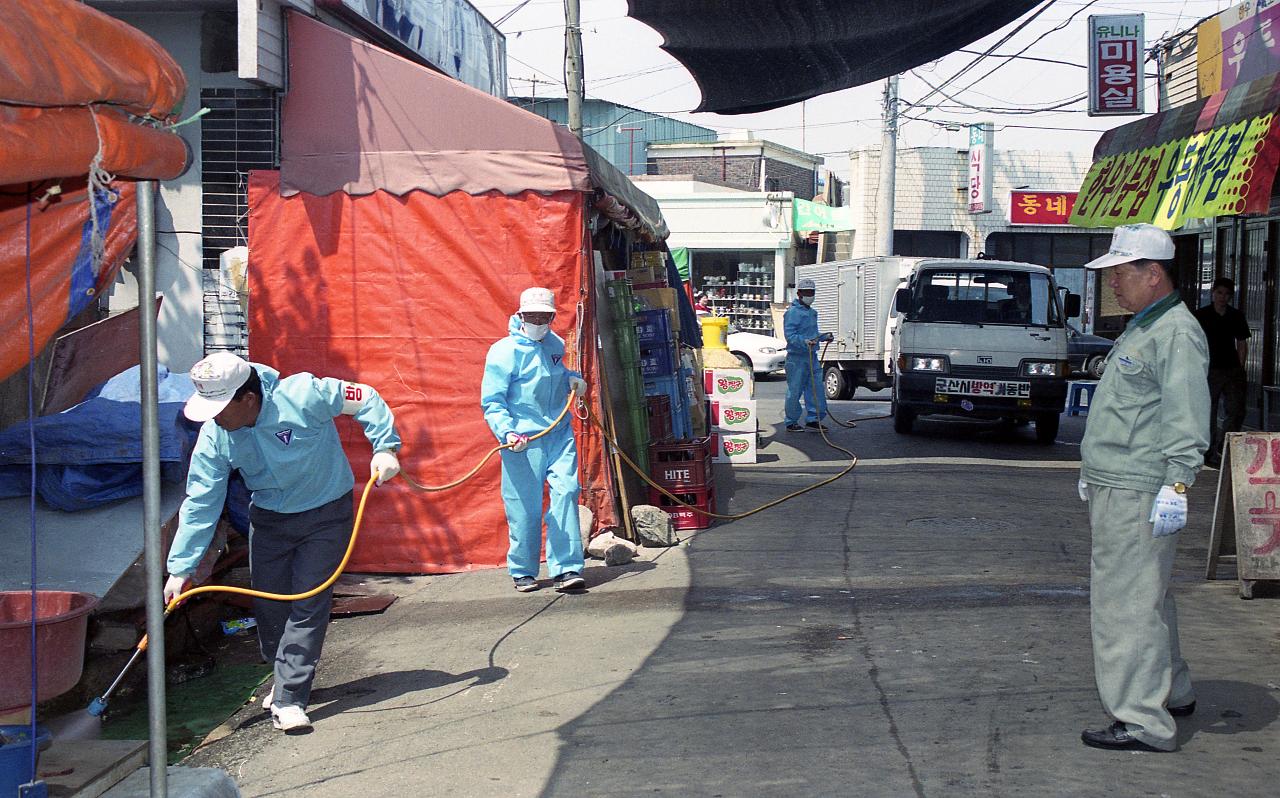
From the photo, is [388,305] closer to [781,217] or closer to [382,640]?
[382,640]

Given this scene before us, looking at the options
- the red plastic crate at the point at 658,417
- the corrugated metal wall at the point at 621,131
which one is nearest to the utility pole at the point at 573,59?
the red plastic crate at the point at 658,417

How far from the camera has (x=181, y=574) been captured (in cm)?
531

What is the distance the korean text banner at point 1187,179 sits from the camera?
973 centimetres

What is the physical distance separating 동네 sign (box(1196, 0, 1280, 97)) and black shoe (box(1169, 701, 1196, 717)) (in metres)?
9.76

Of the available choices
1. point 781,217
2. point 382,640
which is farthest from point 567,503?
point 781,217

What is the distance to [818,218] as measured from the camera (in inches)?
1629

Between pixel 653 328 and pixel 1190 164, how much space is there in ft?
16.5

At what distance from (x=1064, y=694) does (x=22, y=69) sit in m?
4.70

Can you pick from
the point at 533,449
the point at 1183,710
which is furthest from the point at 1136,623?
the point at 533,449

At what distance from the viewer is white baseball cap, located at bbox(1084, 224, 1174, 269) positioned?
4.96 metres

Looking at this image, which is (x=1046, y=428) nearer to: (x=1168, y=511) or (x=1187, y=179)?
(x=1187, y=179)

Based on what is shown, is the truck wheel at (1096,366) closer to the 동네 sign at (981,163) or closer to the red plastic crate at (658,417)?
the red plastic crate at (658,417)

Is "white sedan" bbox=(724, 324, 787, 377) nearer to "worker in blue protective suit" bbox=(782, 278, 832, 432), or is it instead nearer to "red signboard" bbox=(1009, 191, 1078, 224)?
"worker in blue protective suit" bbox=(782, 278, 832, 432)

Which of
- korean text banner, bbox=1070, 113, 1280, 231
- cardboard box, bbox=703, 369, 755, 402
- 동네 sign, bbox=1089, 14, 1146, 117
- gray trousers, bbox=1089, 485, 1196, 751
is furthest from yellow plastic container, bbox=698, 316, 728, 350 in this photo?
gray trousers, bbox=1089, 485, 1196, 751
